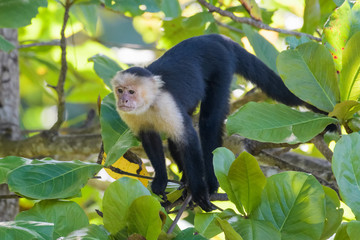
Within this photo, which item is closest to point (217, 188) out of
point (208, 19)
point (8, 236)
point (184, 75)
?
point (184, 75)

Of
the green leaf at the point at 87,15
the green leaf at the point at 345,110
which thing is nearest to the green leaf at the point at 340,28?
the green leaf at the point at 345,110

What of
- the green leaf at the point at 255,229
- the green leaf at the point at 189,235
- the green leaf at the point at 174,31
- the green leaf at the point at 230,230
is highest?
the green leaf at the point at 174,31

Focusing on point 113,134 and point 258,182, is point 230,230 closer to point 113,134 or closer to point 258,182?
point 258,182

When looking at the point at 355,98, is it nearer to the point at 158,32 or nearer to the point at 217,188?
the point at 217,188

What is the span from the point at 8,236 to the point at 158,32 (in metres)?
2.47

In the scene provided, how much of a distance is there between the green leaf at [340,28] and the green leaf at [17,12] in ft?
3.43

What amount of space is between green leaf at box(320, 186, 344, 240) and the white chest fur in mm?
840

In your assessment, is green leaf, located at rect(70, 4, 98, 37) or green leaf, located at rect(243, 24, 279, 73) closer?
green leaf, located at rect(243, 24, 279, 73)

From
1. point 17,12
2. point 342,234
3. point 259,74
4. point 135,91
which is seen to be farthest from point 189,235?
point 259,74

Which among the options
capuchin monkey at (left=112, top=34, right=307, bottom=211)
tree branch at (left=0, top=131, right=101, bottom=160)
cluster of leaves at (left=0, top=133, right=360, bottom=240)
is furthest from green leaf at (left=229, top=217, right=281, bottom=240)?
tree branch at (left=0, top=131, right=101, bottom=160)

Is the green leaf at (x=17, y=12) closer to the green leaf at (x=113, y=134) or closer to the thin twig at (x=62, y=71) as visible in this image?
the thin twig at (x=62, y=71)

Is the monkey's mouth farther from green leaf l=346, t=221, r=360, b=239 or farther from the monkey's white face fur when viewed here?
green leaf l=346, t=221, r=360, b=239

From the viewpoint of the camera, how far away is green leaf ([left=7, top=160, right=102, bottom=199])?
1.09 metres

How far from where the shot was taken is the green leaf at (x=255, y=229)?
0.99 m
